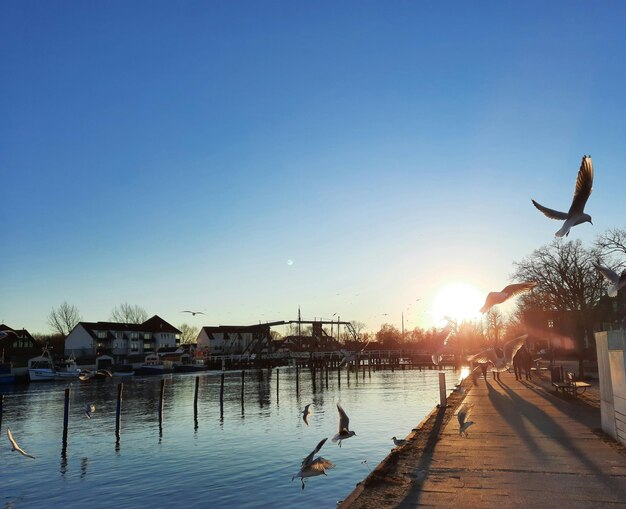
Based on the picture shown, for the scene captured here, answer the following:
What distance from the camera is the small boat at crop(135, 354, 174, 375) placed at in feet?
324

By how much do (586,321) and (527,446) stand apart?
182 feet

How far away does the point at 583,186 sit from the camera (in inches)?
385

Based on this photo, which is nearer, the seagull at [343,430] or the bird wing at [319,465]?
the bird wing at [319,465]

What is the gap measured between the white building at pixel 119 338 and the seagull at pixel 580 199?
116 metres

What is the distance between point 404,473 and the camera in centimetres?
1184

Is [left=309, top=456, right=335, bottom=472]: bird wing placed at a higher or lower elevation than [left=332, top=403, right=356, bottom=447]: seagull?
lower

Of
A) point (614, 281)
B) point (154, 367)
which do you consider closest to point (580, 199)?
point (614, 281)

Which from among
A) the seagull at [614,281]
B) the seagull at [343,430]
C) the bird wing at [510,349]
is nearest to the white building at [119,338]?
the bird wing at [510,349]

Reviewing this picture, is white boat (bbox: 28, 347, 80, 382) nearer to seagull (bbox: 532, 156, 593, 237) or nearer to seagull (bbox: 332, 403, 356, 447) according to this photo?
seagull (bbox: 332, 403, 356, 447)

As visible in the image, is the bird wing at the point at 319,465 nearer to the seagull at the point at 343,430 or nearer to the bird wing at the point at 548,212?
the seagull at the point at 343,430

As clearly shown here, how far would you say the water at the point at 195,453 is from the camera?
17781mm

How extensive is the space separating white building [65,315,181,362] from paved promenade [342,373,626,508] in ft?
362

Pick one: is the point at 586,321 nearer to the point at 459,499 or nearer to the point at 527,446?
the point at 527,446

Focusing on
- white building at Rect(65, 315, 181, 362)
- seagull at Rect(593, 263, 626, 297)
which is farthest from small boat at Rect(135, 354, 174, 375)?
seagull at Rect(593, 263, 626, 297)
